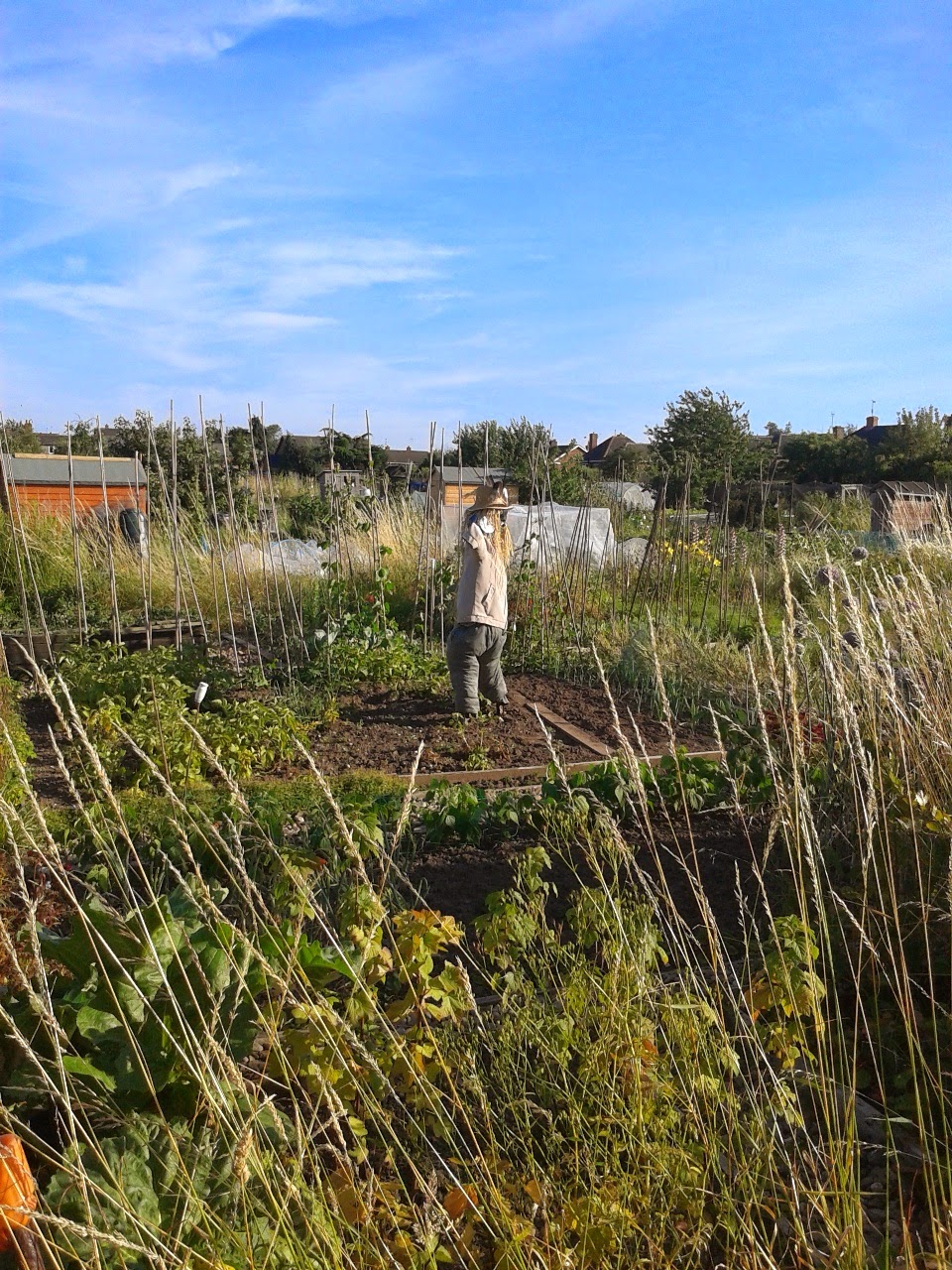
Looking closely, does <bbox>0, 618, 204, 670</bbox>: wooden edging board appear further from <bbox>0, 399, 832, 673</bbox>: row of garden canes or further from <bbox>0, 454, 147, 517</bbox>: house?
<bbox>0, 454, 147, 517</bbox>: house

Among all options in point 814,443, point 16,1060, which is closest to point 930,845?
point 16,1060

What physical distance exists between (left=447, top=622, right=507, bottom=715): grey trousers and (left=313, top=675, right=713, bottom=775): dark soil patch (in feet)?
0.51

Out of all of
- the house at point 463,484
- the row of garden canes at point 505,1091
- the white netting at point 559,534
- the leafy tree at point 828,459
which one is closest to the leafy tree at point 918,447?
Result: the leafy tree at point 828,459

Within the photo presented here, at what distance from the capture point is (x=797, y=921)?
6.80 feet

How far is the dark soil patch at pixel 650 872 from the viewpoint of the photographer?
3.47m

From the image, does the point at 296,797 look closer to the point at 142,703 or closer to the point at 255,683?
the point at 142,703

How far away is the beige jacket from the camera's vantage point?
641 cm

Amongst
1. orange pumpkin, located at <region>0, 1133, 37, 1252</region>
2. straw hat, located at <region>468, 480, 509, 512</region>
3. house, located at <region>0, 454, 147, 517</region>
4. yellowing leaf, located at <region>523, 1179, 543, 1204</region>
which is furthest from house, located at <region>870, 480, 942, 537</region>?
orange pumpkin, located at <region>0, 1133, 37, 1252</region>

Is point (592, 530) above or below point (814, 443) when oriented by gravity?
below

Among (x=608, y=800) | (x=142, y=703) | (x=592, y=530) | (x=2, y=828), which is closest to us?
(x=2, y=828)

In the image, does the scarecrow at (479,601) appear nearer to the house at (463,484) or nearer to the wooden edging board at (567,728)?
the house at (463,484)

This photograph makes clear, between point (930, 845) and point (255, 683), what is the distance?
4921mm

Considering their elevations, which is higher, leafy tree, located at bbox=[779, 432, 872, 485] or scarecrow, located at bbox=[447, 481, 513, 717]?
leafy tree, located at bbox=[779, 432, 872, 485]

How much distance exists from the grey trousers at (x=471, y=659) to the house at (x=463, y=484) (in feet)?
3.45
